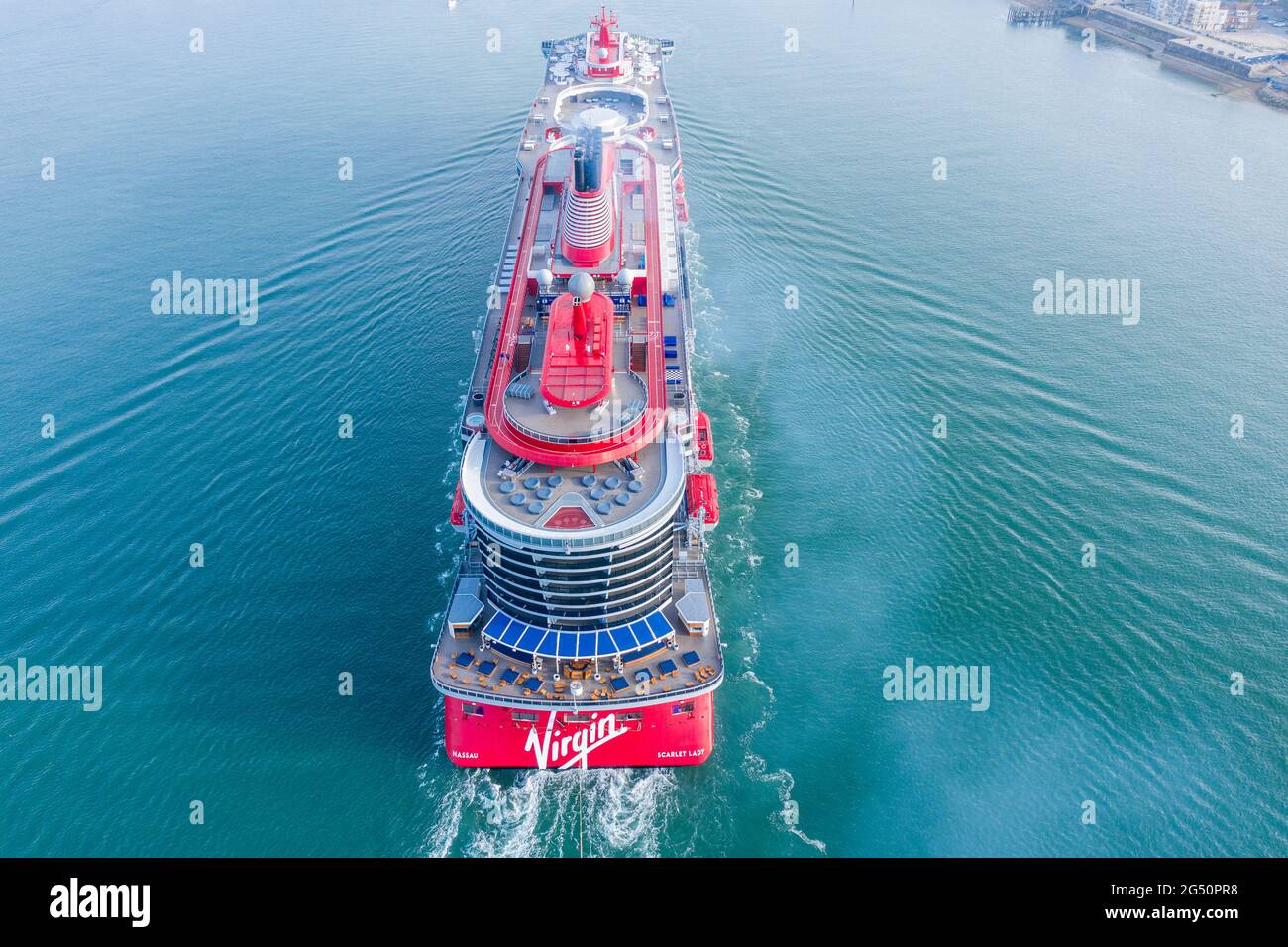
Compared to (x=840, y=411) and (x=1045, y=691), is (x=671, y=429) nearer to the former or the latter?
(x=840, y=411)

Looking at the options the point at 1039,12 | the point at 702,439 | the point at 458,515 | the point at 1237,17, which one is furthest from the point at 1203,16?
the point at 458,515

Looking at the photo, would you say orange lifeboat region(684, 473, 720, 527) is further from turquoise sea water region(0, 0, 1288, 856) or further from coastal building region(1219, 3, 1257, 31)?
coastal building region(1219, 3, 1257, 31)

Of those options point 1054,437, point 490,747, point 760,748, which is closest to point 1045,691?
point 760,748

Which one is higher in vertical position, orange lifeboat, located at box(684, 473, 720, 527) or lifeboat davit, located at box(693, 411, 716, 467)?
lifeboat davit, located at box(693, 411, 716, 467)

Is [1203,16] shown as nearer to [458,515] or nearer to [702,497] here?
[702,497]

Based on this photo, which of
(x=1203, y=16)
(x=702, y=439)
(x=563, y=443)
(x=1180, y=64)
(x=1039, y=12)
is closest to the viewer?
(x=563, y=443)

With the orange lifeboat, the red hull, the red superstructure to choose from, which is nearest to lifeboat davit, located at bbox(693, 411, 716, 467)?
the orange lifeboat

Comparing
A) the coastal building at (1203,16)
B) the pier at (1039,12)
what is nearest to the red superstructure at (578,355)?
the pier at (1039,12)
